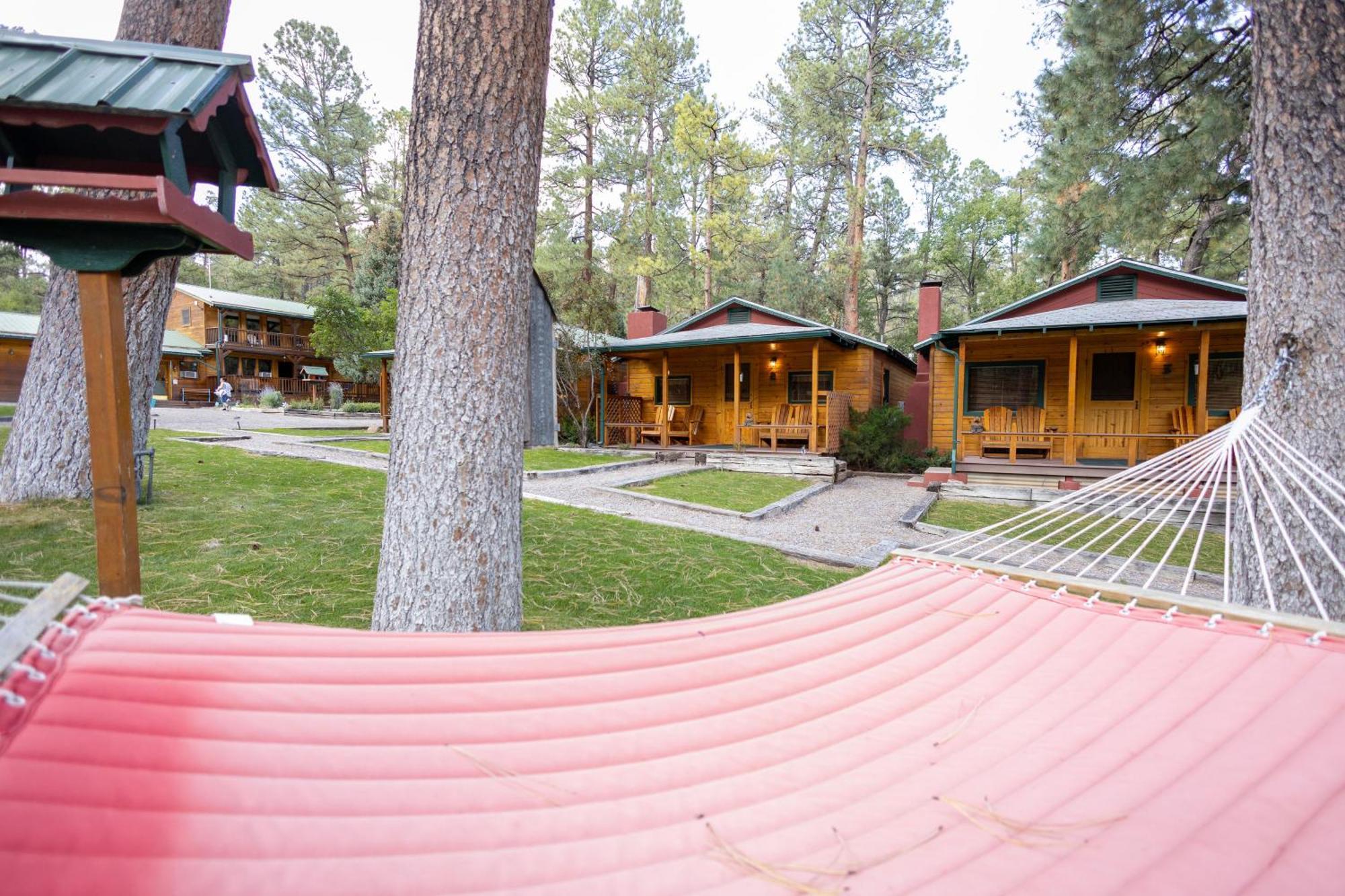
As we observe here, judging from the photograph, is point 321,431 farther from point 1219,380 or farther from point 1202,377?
point 1219,380

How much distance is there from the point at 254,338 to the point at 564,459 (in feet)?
80.4

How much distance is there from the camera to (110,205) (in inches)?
64.2

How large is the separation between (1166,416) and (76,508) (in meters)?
14.1

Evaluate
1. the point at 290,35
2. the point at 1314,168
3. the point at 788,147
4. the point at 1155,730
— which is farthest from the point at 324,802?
the point at 290,35

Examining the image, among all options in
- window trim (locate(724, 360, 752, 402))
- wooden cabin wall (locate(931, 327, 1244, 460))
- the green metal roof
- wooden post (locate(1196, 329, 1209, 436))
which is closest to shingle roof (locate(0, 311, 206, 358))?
window trim (locate(724, 360, 752, 402))

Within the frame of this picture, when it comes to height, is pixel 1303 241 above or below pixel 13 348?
below

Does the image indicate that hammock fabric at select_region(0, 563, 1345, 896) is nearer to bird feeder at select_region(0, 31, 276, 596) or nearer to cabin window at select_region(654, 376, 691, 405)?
bird feeder at select_region(0, 31, 276, 596)

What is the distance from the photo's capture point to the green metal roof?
159cm

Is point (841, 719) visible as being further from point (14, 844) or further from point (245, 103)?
point (245, 103)

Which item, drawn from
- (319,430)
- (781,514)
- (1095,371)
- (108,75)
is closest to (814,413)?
(781,514)

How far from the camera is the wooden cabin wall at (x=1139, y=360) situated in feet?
33.6

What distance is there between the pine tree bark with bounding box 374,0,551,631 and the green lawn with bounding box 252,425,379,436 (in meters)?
12.5

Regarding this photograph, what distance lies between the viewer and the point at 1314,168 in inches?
102

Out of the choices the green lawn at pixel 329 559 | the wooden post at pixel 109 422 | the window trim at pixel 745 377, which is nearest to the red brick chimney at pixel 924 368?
the window trim at pixel 745 377
